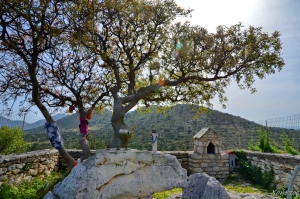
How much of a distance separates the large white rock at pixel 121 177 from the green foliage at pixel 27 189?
3346mm

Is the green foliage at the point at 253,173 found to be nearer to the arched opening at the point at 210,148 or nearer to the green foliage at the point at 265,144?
the green foliage at the point at 265,144

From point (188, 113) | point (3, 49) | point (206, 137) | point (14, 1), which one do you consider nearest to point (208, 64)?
point (206, 137)

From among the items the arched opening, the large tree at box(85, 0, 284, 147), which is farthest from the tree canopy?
the arched opening

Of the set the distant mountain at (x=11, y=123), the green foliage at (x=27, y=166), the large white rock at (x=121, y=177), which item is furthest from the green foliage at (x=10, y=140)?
the large white rock at (x=121, y=177)

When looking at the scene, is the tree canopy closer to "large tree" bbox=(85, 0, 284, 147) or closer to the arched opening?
"large tree" bbox=(85, 0, 284, 147)

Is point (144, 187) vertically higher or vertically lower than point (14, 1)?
lower

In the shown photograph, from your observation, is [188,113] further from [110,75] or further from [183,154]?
[110,75]

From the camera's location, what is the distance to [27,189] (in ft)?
26.9

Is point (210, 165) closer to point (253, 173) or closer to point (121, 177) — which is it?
point (253, 173)

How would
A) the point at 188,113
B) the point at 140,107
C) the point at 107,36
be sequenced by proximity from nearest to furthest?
the point at 107,36, the point at 140,107, the point at 188,113

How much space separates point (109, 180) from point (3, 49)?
24.1ft

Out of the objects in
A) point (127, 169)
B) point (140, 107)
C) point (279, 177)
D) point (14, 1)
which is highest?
point (14, 1)

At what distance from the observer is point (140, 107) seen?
46.0ft

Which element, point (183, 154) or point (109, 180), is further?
point (183, 154)
